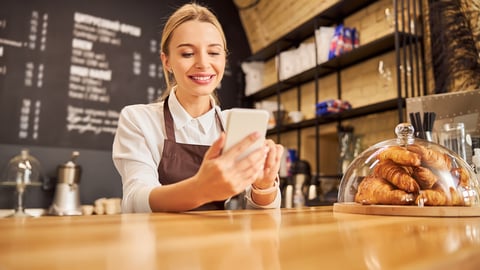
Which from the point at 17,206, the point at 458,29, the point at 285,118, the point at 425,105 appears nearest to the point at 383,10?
the point at 458,29

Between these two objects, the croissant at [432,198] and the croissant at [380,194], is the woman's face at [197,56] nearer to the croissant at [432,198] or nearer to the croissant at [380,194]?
the croissant at [380,194]

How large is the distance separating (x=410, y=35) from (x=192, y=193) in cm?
262

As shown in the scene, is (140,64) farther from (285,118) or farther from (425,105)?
(425,105)

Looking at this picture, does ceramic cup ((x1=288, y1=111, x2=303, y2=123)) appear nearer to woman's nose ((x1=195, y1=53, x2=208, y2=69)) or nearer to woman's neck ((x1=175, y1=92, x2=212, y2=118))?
woman's neck ((x1=175, y1=92, x2=212, y2=118))

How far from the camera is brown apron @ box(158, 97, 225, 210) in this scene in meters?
1.33

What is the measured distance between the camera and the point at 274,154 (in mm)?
842

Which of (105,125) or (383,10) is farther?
(105,125)

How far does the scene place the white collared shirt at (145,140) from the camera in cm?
111

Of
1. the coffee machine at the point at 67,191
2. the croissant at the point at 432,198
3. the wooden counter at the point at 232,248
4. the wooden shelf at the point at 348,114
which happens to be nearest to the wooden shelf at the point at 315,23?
the wooden shelf at the point at 348,114

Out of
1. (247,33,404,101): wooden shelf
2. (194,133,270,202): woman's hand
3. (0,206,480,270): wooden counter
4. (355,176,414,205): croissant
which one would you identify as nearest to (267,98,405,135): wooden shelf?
(247,33,404,101): wooden shelf

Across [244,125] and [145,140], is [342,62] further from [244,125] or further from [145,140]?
[244,125]

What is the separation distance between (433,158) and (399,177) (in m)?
0.11

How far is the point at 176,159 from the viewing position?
1.33m

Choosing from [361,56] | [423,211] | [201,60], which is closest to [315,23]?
[361,56]
